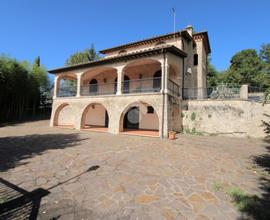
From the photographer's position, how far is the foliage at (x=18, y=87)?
1948 cm

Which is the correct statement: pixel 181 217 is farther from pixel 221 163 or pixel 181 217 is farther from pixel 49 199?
pixel 221 163

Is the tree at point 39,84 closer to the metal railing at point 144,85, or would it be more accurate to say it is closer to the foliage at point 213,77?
the metal railing at point 144,85

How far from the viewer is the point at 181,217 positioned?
302 cm

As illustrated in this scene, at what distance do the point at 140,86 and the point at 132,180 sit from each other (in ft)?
38.8

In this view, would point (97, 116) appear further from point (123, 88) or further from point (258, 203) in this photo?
point (258, 203)

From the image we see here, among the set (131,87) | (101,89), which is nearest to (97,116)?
(101,89)

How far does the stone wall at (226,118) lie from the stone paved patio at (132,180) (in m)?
5.63

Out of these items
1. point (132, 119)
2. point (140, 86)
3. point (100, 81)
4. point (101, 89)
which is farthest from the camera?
point (100, 81)

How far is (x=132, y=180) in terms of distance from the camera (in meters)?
4.52

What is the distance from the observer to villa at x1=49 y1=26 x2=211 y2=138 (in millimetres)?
11835

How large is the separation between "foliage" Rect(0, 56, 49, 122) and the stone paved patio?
52.0 ft

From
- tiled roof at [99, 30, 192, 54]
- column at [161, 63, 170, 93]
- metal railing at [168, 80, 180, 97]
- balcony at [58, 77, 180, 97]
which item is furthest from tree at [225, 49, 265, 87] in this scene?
column at [161, 63, 170, 93]

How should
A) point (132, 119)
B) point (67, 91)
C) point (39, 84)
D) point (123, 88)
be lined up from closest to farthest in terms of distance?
point (123, 88) < point (132, 119) < point (67, 91) < point (39, 84)

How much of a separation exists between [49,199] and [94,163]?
2344 mm
